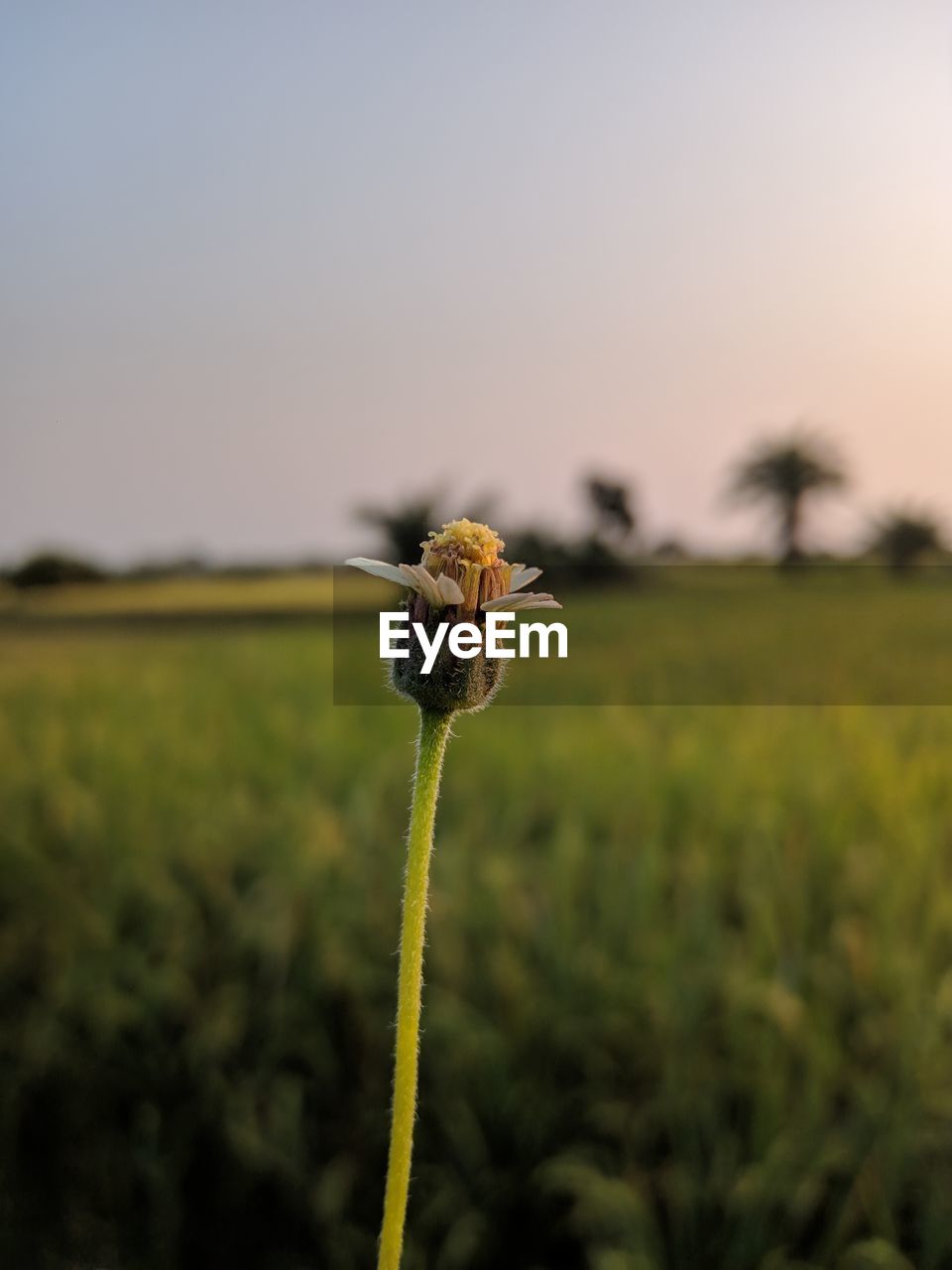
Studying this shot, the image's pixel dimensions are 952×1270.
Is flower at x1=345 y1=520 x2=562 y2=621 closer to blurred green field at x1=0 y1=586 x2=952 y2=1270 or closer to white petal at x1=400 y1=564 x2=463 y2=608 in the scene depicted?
white petal at x1=400 y1=564 x2=463 y2=608

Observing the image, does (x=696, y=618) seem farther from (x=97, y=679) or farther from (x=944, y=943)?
(x=944, y=943)

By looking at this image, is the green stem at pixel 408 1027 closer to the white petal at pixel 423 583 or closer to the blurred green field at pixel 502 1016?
the white petal at pixel 423 583

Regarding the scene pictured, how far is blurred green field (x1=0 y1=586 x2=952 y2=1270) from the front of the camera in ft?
8.86

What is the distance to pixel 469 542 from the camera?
40cm

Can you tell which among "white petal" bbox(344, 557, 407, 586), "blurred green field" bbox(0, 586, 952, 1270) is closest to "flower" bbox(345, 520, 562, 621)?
"white petal" bbox(344, 557, 407, 586)

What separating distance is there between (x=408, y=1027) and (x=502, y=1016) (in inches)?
119

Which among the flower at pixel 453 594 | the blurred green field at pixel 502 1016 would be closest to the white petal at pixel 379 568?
the flower at pixel 453 594

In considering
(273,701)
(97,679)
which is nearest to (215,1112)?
(273,701)

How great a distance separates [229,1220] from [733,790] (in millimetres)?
2293

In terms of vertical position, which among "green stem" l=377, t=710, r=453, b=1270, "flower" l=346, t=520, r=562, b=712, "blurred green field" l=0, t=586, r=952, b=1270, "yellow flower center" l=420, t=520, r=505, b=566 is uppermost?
"yellow flower center" l=420, t=520, r=505, b=566

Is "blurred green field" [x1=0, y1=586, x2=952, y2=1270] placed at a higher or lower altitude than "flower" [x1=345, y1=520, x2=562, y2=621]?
lower
